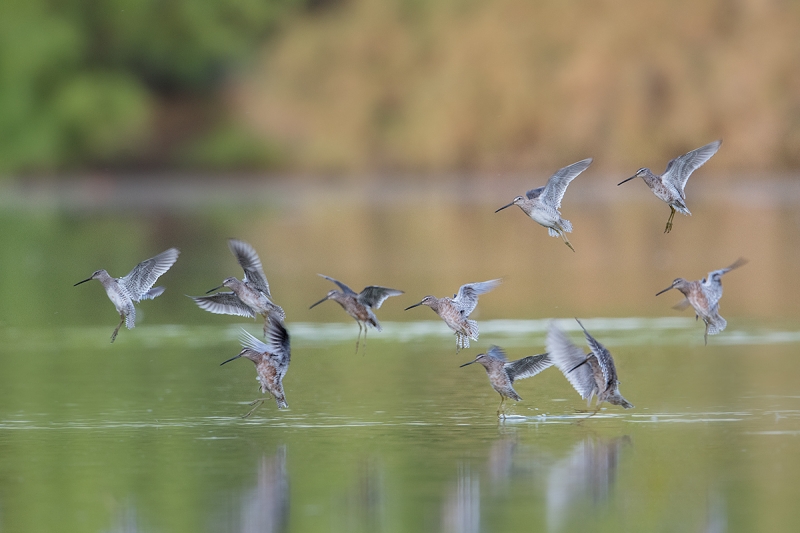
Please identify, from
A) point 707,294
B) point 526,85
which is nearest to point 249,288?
point 707,294

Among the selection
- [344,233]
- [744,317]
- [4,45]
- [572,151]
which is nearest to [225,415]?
[744,317]

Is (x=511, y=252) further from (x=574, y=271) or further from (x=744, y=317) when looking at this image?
(x=744, y=317)

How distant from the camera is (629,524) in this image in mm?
7137

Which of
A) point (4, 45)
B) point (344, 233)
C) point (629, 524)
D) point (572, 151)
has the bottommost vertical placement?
point (629, 524)

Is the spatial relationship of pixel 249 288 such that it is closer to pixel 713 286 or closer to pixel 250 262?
pixel 250 262

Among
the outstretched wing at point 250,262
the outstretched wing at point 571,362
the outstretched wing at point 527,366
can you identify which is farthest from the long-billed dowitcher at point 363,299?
the outstretched wing at point 571,362

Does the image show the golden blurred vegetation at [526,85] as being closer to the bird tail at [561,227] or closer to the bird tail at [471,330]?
the bird tail at [561,227]

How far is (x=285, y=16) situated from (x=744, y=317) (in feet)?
136

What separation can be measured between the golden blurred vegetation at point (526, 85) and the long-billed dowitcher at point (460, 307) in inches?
1237

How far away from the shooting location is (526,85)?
45.6 meters

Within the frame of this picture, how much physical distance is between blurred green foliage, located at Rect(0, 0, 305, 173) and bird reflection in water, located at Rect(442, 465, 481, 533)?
44147 millimetres

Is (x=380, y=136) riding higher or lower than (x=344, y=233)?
higher

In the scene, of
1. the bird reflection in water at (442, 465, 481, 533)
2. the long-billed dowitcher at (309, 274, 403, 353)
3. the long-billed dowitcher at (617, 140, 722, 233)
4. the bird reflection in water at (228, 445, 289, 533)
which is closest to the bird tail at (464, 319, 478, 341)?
the long-billed dowitcher at (309, 274, 403, 353)

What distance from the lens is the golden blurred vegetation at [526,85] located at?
1660 inches
